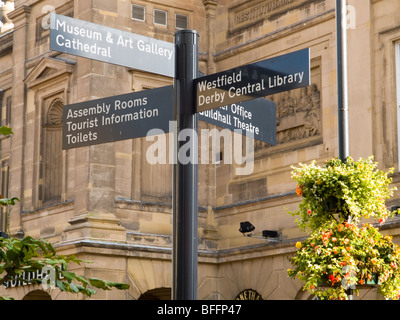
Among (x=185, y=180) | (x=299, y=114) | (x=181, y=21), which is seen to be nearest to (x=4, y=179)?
(x=181, y=21)

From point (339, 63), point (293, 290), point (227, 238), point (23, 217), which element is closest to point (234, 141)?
point (227, 238)

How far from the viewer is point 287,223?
69.0 feet

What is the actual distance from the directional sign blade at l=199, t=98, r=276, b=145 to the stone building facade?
10735 mm

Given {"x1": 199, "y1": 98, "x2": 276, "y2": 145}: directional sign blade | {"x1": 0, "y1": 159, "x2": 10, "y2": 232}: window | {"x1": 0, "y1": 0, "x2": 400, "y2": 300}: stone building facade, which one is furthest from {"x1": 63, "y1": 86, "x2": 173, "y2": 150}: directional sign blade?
{"x1": 0, "y1": 159, "x2": 10, "y2": 232}: window

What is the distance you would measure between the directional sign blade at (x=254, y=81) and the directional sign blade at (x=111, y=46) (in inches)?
15.4

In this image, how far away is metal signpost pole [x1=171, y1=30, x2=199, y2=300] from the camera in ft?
23.5

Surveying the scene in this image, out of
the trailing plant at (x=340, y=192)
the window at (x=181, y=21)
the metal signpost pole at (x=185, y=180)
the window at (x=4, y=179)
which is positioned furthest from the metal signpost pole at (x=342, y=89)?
the window at (x=4, y=179)

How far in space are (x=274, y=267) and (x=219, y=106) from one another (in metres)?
14.1

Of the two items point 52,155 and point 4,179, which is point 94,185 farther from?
point 4,179

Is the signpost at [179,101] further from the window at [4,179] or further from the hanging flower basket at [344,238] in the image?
the window at [4,179]

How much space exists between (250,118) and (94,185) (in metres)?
13.4
